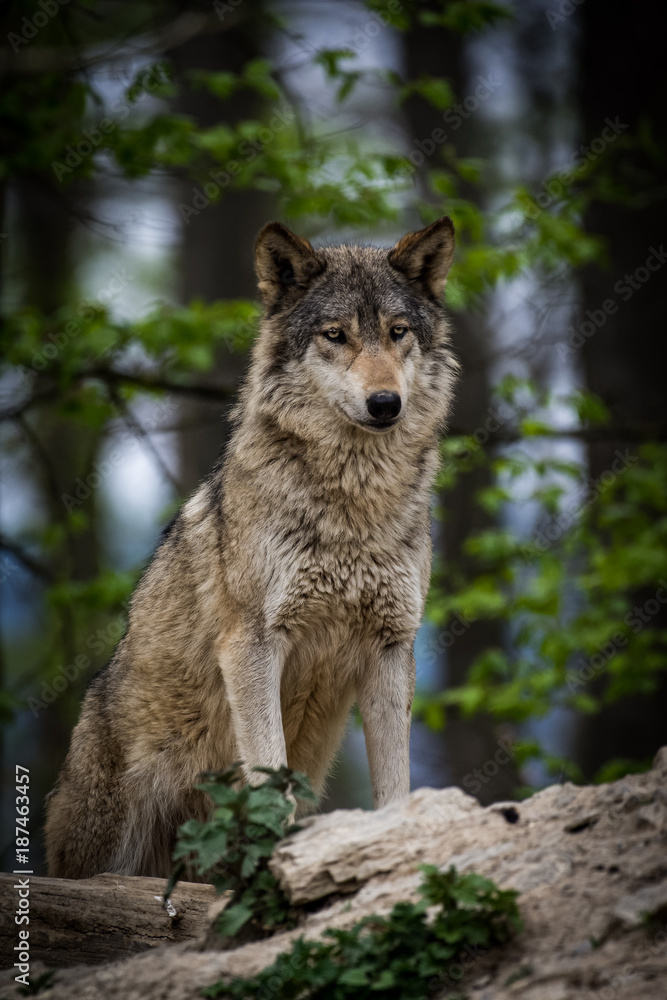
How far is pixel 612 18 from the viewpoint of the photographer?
11.7 meters

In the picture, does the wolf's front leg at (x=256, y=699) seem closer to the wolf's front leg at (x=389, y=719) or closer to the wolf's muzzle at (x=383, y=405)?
the wolf's front leg at (x=389, y=719)

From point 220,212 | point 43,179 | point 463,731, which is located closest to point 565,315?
point 220,212

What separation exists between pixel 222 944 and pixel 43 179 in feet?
23.5

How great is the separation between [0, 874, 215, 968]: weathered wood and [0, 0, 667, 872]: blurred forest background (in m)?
2.69

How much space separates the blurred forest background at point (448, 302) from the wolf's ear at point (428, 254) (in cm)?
91

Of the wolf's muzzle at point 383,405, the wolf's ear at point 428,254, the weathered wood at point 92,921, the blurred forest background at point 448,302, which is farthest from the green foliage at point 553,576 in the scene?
the weathered wood at point 92,921

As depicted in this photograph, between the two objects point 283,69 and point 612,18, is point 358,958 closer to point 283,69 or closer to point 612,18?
point 283,69

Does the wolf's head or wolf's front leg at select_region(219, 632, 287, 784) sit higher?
the wolf's head

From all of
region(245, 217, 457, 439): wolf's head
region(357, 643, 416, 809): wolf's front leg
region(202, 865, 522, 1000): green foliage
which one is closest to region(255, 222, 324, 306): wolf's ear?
region(245, 217, 457, 439): wolf's head

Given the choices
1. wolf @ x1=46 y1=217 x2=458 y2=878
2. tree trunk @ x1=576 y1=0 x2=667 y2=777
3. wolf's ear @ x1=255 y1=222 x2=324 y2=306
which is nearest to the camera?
wolf @ x1=46 y1=217 x2=458 y2=878

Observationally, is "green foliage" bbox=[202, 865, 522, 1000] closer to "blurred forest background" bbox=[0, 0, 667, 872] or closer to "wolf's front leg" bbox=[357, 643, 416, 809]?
"wolf's front leg" bbox=[357, 643, 416, 809]

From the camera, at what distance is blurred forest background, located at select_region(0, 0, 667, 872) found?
25.8 ft

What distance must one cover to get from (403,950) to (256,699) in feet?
5.42

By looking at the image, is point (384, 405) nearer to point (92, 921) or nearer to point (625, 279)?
point (92, 921)
